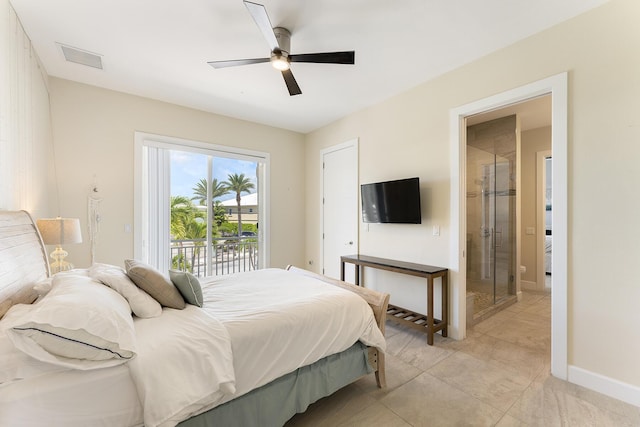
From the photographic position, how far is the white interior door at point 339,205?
416cm

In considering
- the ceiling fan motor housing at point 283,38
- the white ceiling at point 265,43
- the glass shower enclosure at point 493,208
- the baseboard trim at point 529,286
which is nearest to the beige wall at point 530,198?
the baseboard trim at point 529,286

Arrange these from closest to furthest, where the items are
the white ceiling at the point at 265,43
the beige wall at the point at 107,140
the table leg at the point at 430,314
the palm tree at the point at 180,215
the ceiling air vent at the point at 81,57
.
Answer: the white ceiling at the point at 265,43, the ceiling air vent at the point at 81,57, the table leg at the point at 430,314, the beige wall at the point at 107,140, the palm tree at the point at 180,215

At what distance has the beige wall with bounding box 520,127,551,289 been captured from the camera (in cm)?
466

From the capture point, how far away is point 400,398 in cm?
198

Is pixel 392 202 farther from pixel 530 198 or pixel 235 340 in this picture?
pixel 530 198

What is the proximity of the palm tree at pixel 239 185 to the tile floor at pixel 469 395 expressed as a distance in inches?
120

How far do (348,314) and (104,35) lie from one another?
3.06 metres

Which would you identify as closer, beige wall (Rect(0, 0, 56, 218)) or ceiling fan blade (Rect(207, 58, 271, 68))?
beige wall (Rect(0, 0, 56, 218))

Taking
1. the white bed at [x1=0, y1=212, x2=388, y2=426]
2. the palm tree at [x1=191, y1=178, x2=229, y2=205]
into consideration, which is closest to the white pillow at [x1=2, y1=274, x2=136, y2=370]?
the white bed at [x1=0, y1=212, x2=388, y2=426]

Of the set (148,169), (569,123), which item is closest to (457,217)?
(569,123)

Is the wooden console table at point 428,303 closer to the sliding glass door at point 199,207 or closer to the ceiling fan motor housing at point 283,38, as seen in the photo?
the sliding glass door at point 199,207

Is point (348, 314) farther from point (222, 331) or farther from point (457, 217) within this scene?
point (457, 217)

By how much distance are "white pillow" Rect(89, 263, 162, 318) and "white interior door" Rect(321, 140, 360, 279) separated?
9.56 ft

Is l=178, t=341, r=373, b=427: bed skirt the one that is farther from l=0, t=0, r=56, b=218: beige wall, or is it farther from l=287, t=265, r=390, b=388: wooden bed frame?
l=0, t=0, r=56, b=218: beige wall
